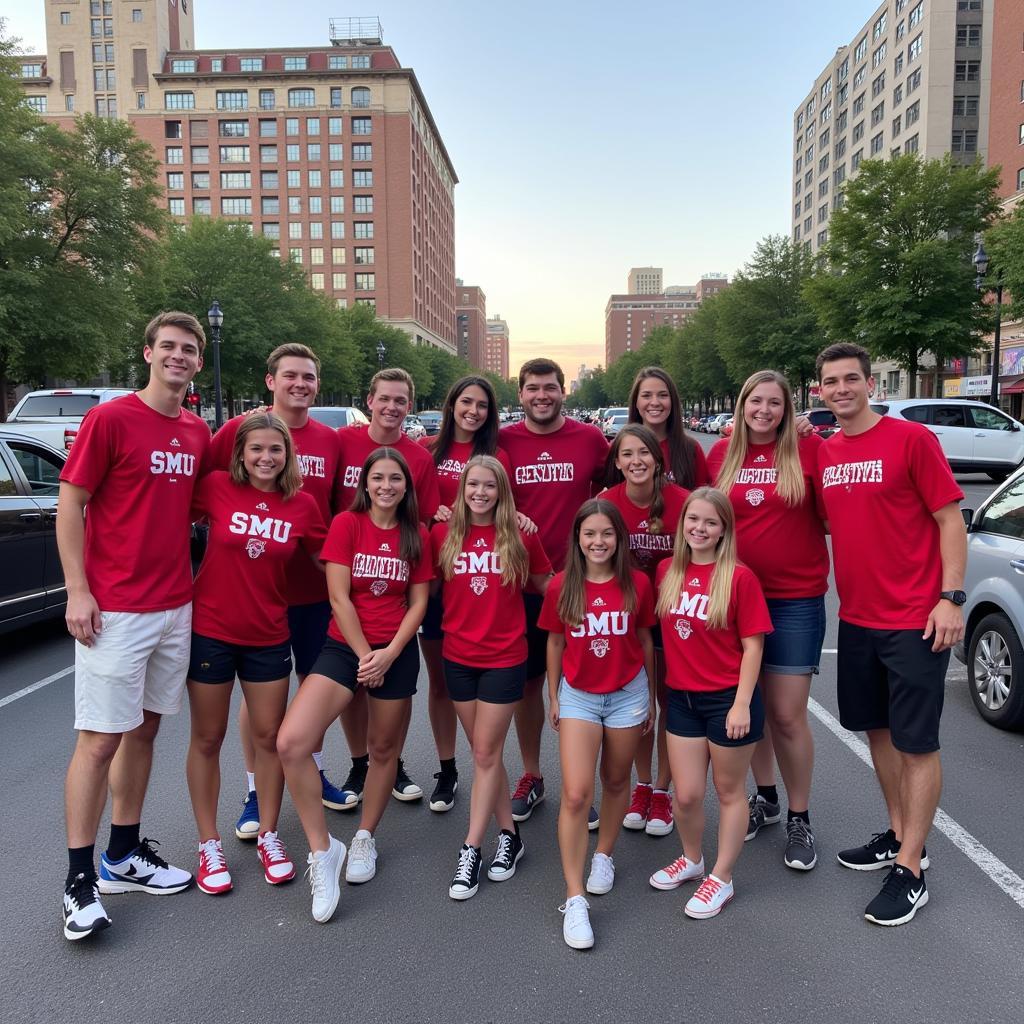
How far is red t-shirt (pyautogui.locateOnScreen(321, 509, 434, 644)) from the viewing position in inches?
134

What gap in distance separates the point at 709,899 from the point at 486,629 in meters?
1.35

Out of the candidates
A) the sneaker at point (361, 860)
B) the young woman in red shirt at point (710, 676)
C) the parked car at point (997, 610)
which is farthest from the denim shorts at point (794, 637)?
the parked car at point (997, 610)

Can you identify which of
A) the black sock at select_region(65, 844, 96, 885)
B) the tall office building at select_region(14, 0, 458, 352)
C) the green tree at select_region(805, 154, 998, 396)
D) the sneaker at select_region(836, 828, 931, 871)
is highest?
the tall office building at select_region(14, 0, 458, 352)

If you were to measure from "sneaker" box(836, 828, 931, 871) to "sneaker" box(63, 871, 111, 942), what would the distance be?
2956 millimetres

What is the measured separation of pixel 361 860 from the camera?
10.9 feet

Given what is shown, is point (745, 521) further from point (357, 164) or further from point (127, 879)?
point (357, 164)

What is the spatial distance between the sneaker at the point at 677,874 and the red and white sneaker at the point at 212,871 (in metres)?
1.73

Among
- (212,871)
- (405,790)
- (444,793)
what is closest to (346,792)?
(405,790)

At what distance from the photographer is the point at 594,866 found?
3242 millimetres

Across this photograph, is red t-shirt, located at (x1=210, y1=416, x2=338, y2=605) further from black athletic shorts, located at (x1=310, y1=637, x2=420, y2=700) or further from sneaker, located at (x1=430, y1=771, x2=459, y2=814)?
sneaker, located at (x1=430, y1=771, x2=459, y2=814)

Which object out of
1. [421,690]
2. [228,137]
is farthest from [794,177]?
[421,690]

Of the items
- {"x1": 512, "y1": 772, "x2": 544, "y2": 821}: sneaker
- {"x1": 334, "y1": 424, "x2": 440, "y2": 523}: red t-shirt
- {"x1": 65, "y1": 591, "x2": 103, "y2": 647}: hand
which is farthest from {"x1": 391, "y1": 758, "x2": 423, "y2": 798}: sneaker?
{"x1": 65, "y1": 591, "x2": 103, "y2": 647}: hand

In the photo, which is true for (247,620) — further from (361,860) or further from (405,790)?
(405,790)

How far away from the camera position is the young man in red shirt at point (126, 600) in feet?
10.0
